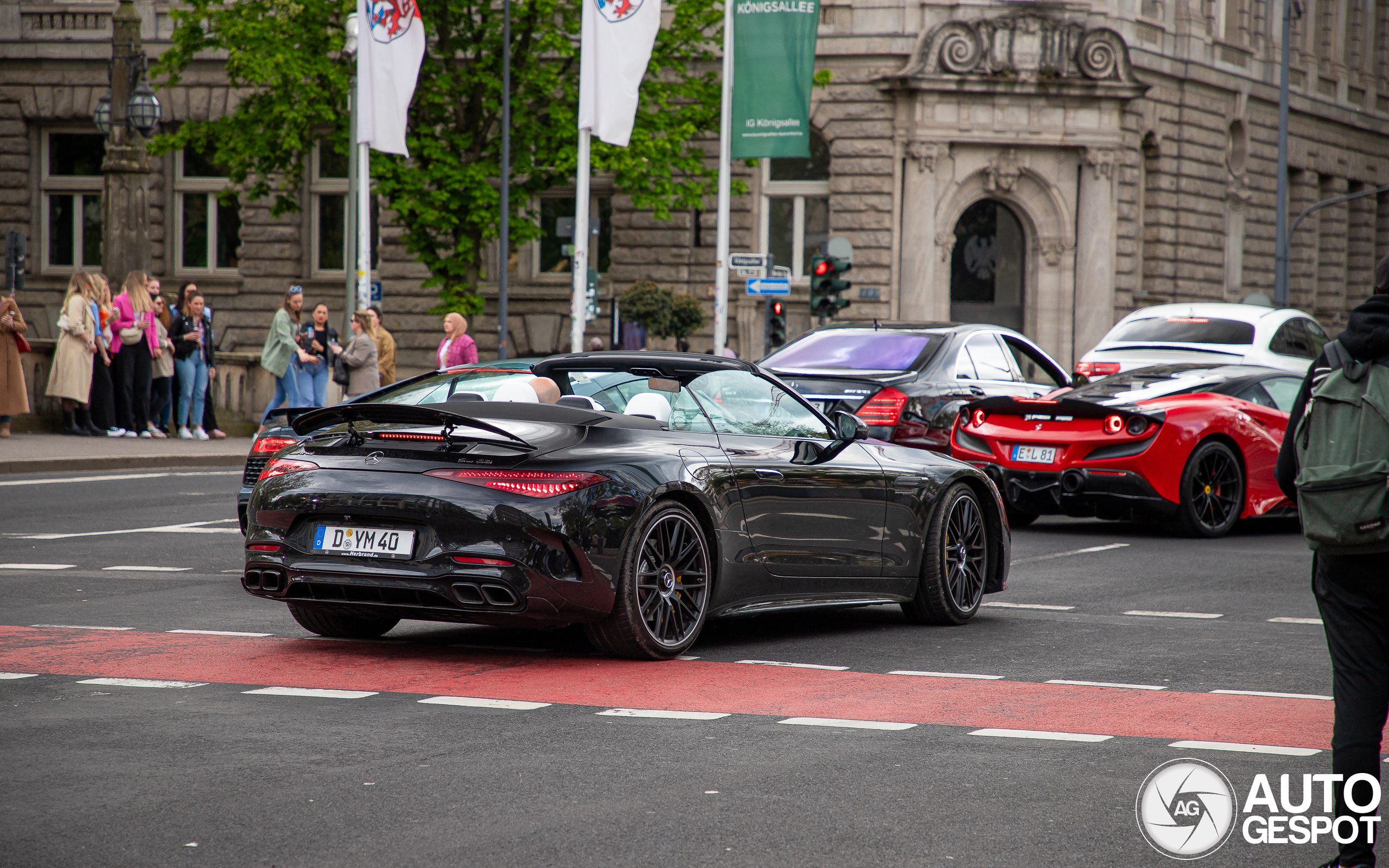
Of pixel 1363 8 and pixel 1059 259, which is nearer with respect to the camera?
pixel 1059 259

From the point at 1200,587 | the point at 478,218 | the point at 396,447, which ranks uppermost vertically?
the point at 478,218

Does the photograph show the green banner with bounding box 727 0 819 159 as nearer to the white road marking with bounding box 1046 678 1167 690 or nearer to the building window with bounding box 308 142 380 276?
the building window with bounding box 308 142 380 276

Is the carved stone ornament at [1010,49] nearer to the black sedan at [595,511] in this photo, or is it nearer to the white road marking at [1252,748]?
the black sedan at [595,511]

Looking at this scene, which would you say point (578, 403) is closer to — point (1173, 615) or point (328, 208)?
point (1173, 615)

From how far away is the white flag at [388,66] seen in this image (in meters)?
24.2

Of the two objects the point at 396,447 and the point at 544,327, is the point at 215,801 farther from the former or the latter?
the point at 544,327

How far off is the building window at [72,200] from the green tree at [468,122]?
24.9ft

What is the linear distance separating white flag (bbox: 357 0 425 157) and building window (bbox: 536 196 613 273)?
51.1 ft

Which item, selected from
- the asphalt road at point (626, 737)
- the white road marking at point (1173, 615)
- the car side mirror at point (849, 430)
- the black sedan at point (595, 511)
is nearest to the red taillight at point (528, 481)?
the black sedan at point (595, 511)

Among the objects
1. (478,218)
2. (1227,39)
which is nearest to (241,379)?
(478,218)

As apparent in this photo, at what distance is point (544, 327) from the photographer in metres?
40.0

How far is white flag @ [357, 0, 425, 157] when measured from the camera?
24203mm

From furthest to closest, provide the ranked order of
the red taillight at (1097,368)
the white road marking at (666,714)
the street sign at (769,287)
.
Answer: the street sign at (769,287)
the red taillight at (1097,368)
the white road marking at (666,714)

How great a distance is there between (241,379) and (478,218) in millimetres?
9079
